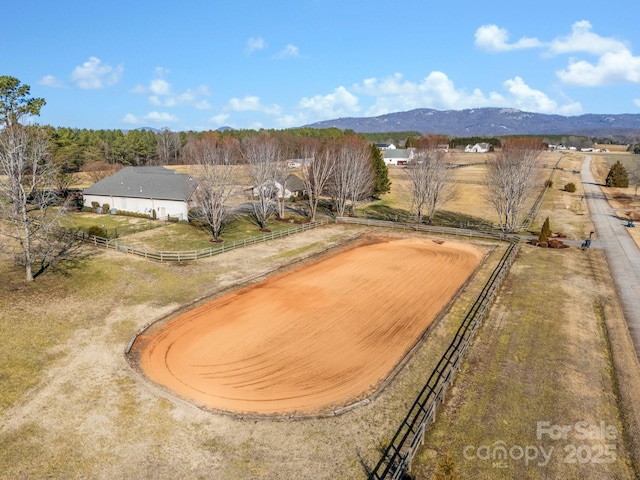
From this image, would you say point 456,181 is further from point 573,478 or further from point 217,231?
point 573,478

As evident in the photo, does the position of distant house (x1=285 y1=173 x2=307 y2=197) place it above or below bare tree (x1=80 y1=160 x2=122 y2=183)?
below

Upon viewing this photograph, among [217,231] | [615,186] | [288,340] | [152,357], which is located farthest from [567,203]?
[152,357]

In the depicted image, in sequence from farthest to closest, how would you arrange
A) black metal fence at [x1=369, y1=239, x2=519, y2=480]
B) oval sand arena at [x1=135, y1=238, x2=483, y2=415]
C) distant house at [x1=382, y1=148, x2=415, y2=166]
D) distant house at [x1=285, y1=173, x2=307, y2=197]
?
distant house at [x1=382, y1=148, x2=415, y2=166], distant house at [x1=285, y1=173, x2=307, y2=197], oval sand arena at [x1=135, y1=238, x2=483, y2=415], black metal fence at [x1=369, y1=239, x2=519, y2=480]

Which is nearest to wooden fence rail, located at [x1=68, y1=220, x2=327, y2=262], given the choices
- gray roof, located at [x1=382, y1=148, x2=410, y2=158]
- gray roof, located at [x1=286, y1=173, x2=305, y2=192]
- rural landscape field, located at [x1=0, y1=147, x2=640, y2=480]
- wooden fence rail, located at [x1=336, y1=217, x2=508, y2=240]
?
rural landscape field, located at [x1=0, y1=147, x2=640, y2=480]

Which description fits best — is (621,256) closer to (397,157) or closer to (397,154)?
(397,157)

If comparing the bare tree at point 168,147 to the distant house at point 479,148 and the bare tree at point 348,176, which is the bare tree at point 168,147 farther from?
the distant house at point 479,148

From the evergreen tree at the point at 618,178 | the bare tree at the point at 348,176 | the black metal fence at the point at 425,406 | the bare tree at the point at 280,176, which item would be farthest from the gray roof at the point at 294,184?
the evergreen tree at the point at 618,178

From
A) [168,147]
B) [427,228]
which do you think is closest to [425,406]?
[427,228]

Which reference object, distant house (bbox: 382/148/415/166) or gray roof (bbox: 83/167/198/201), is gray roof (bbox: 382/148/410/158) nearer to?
distant house (bbox: 382/148/415/166)
